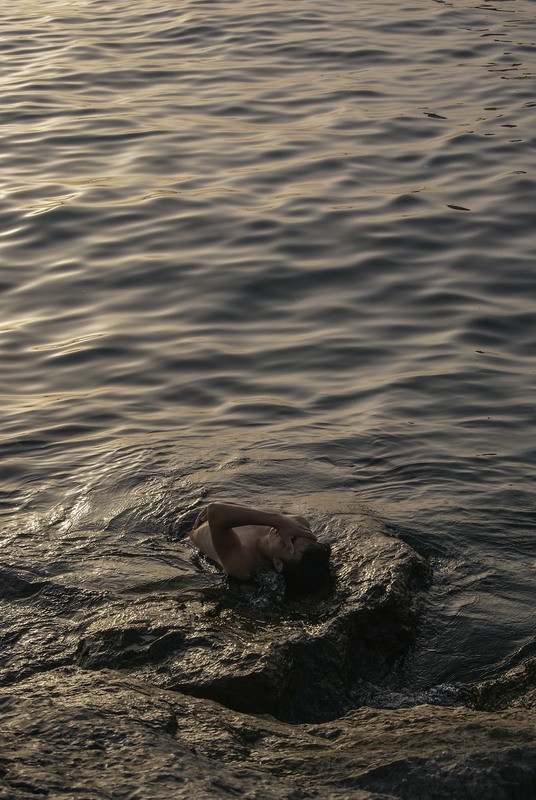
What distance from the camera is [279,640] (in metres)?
5.38

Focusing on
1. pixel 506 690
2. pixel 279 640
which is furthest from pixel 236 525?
pixel 506 690

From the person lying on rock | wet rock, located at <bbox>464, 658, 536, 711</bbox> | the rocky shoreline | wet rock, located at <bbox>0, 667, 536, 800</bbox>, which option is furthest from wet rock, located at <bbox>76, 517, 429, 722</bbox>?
wet rock, located at <bbox>464, 658, 536, 711</bbox>

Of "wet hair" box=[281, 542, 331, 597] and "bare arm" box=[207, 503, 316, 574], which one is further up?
"bare arm" box=[207, 503, 316, 574]

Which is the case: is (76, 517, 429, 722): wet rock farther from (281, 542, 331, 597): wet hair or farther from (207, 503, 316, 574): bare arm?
(207, 503, 316, 574): bare arm

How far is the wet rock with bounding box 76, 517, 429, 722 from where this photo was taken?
505 centimetres

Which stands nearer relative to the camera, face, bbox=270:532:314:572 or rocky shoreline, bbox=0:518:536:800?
rocky shoreline, bbox=0:518:536:800

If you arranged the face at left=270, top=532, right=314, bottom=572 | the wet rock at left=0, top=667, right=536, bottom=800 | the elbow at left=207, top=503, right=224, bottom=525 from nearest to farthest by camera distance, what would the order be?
the wet rock at left=0, top=667, right=536, bottom=800 → the face at left=270, top=532, right=314, bottom=572 → the elbow at left=207, top=503, right=224, bottom=525

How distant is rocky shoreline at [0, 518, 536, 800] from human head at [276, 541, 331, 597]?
0.33ft

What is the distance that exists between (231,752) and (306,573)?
2003 millimetres

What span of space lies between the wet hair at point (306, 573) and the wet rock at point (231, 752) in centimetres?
150

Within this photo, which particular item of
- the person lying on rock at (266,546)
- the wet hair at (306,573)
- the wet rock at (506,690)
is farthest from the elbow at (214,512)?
the wet rock at (506,690)

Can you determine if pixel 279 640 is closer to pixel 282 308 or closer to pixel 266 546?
pixel 266 546

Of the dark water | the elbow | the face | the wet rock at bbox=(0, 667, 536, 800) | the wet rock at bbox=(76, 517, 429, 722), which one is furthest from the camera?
the dark water

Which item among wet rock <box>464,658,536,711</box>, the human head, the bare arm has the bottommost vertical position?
wet rock <box>464,658,536,711</box>
